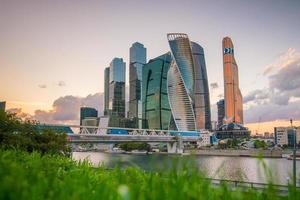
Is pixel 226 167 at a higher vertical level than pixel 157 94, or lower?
lower

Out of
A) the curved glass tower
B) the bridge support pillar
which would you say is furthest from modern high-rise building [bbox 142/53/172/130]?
the bridge support pillar

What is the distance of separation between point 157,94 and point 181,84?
17.0 m

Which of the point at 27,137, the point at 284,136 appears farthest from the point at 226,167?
the point at 284,136

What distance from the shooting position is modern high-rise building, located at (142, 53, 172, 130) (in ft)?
595

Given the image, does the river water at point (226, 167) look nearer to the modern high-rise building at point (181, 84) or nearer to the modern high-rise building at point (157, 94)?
the modern high-rise building at point (181, 84)

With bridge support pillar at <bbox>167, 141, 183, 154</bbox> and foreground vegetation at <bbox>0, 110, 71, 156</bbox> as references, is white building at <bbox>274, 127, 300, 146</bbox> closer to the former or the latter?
bridge support pillar at <bbox>167, 141, 183, 154</bbox>

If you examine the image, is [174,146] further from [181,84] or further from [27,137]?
[27,137]

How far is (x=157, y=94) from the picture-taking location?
182 meters

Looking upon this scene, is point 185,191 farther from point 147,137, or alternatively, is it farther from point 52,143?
point 147,137

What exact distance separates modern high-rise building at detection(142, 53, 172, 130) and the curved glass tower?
4128mm

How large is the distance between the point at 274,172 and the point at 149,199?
4.15ft

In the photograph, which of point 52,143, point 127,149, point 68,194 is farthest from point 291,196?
point 127,149

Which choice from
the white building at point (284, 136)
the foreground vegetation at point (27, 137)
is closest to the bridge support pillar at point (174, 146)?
the foreground vegetation at point (27, 137)

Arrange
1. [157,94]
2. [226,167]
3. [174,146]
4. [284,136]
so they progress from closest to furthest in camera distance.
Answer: [226,167] < [174,146] < [284,136] < [157,94]
